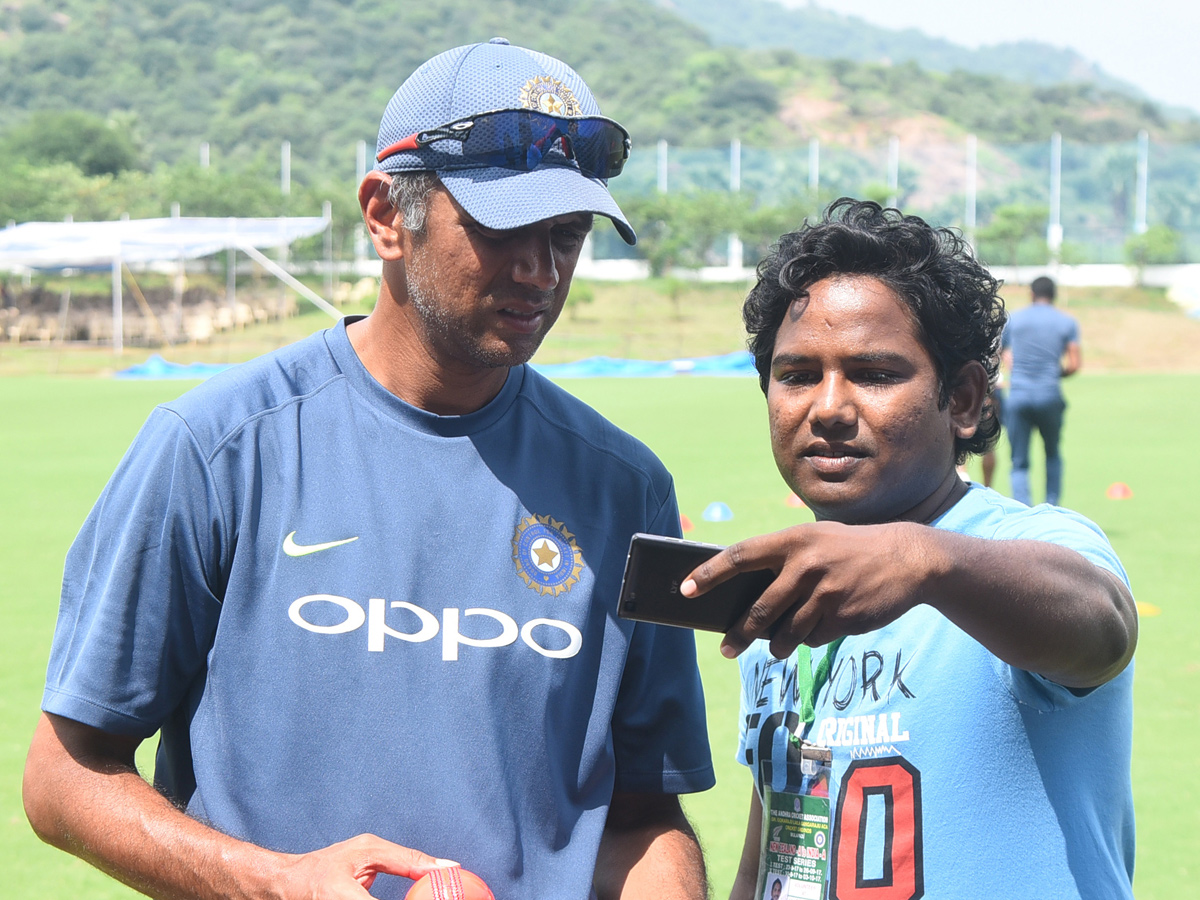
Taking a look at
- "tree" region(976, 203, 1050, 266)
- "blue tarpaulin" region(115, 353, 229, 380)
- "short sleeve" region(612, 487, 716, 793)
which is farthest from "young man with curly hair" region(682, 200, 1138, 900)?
"tree" region(976, 203, 1050, 266)

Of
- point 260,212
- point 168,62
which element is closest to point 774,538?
point 260,212

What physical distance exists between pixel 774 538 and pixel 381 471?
931mm

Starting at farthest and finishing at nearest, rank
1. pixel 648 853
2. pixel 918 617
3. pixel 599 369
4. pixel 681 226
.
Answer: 1. pixel 681 226
2. pixel 599 369
3. pixel 648 853
4. pixel 918 617

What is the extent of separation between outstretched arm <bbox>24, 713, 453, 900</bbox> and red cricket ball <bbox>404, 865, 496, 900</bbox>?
19mm

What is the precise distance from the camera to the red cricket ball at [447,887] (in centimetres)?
199

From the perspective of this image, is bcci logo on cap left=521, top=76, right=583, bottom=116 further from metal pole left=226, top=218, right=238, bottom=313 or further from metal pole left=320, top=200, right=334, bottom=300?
metal pole left=320, top=200, right=334, bottom=300

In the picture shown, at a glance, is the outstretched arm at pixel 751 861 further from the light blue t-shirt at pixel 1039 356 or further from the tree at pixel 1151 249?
the tree at pixel 1151 249

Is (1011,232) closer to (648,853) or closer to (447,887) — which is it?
(648,853)

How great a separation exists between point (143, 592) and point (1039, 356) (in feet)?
34.8

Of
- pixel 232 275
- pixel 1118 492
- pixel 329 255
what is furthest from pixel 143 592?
pixel 329 255

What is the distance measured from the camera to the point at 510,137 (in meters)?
2.27

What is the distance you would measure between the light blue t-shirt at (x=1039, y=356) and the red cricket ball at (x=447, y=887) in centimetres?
1019

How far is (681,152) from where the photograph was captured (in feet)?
225

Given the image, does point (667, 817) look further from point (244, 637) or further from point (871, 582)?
point (871, 582)
